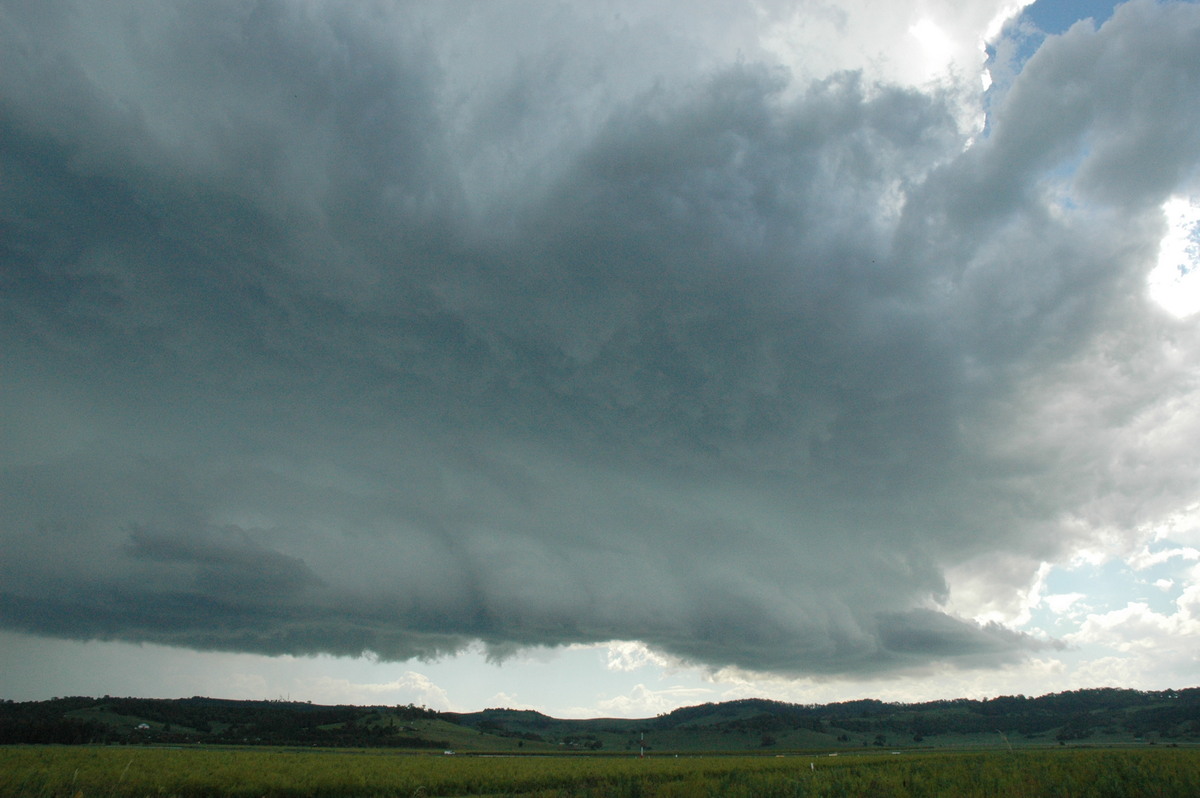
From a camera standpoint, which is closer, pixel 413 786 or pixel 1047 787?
pixel 1047 787

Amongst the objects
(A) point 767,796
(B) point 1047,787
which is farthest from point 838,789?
(B) point 1047,787

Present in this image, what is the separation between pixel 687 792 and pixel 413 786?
212ft

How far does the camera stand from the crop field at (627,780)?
3244cm

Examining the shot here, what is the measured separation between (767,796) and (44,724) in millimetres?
258842

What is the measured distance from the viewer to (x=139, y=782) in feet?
238

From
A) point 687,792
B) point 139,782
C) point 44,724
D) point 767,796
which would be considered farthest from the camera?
point 44,724

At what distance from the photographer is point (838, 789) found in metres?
32.8

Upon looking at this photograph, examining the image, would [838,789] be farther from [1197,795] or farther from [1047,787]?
[1197,795]

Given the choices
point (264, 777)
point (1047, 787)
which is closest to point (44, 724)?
point (264, 777)

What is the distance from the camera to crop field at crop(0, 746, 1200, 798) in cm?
3244

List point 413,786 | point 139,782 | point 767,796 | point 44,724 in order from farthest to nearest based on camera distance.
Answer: point 44,724, point 413,786, point 139,782, point 767,796

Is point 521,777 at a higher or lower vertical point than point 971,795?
lower

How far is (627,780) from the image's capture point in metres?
45.1

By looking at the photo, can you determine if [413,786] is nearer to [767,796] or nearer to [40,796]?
Result: [40,796]
